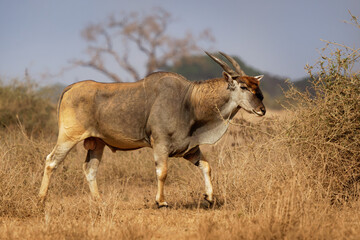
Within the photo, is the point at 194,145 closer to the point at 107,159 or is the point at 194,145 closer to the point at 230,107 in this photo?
the point at 230,107

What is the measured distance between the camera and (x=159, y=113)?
6.54 metres

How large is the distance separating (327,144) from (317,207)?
1026mm

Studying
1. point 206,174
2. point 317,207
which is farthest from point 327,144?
point 206,174

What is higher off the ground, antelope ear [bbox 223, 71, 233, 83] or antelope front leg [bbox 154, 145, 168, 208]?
antelope ear [bbox 223, 71, 233, 83]

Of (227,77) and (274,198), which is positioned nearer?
(274,198)

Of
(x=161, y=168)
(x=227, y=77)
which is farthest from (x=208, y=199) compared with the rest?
(x=227, y=77)

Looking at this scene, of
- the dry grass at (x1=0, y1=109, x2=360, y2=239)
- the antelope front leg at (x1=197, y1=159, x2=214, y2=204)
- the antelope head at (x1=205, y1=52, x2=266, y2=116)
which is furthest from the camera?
the antelope front leg at (x1=197, y1=159, x2=214, y2=204)

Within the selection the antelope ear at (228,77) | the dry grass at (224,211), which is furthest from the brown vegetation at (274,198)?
the antelope ear at (228,77)

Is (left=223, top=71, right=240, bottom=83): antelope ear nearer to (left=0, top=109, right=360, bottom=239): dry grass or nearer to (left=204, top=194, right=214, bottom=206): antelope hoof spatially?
(left=0, top=109, right=360, bottom=239): dry grass

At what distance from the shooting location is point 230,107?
6633 millimetres

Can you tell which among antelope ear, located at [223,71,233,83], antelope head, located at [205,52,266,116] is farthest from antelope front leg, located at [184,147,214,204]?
antelope ear, located at [223,71,233,83]

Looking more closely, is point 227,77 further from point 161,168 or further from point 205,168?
point 161,168

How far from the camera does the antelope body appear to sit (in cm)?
652

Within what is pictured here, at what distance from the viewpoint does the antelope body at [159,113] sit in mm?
6516
